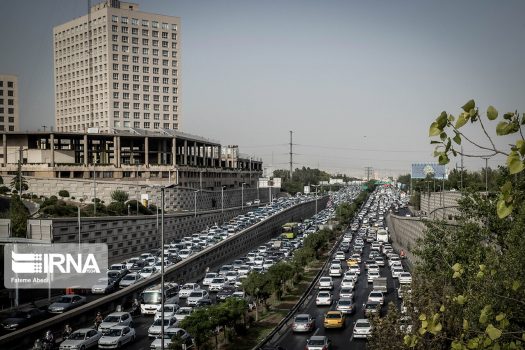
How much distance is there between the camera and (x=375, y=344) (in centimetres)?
1702

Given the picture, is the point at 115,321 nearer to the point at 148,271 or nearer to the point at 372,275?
the point at 148,271

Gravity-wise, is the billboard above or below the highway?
above

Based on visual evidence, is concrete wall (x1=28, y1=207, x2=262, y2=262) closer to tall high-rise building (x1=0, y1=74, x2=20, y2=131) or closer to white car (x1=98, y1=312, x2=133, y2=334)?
white car (x1=98, y1=312, x2=133, y2=334)

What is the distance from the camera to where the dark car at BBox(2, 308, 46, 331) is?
2661cm

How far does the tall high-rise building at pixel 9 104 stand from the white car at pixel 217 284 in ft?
233

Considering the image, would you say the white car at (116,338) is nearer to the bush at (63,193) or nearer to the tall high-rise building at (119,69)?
the bush at (63,193)

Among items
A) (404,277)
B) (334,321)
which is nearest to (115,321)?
(334,321)

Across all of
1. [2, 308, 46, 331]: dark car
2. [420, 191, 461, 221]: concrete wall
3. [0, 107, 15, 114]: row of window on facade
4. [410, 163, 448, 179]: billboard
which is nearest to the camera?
[2, 308, 46, 331]: dark car

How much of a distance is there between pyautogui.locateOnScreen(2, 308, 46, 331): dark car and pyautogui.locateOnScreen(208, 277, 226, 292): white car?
49.7ft

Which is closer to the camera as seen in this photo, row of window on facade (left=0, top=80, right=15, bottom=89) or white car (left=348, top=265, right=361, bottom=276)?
white car (left=348, top=265, right=361, bottom=276)

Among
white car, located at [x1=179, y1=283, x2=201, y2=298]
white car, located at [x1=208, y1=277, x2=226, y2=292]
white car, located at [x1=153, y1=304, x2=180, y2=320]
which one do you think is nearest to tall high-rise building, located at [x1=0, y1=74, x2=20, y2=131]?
white car, located at [x1=208, y1=277, x2=226, y2=292]

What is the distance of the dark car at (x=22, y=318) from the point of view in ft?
87.3

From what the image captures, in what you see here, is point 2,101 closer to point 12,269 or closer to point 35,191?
point 35,191

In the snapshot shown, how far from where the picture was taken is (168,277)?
4197cm
